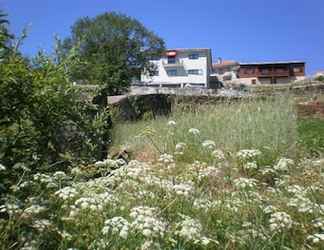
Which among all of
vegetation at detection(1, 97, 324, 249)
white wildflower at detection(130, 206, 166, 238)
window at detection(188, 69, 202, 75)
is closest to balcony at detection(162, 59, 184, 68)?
window at detection(188, 69, 202, 75)

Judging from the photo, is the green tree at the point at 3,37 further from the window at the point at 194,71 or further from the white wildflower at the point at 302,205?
the window at the point at 194,71

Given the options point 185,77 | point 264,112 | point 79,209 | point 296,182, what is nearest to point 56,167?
point 79,209

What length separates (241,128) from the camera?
519cm

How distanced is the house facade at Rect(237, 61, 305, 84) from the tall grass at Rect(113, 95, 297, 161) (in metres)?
52.6

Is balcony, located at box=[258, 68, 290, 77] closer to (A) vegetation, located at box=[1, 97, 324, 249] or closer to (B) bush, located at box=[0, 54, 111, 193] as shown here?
(A) vegetation, located at box=[1, 97, 324, 249]

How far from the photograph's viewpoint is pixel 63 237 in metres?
1.79

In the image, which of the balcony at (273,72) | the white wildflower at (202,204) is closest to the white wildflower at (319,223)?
the white wildflower at (202,204)

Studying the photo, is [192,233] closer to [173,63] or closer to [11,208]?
[11,208]

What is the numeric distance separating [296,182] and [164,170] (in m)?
0.97

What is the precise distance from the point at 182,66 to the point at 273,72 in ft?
44.3

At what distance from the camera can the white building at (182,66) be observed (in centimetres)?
5416

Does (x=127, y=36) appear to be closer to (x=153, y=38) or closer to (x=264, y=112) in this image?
(x=153, y=38)

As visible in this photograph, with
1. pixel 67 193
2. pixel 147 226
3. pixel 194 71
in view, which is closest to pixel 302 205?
pixel 147 226

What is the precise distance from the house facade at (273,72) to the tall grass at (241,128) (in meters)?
52.6
